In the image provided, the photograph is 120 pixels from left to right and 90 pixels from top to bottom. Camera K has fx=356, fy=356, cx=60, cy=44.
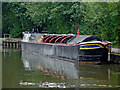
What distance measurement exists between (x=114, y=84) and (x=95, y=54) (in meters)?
8.76

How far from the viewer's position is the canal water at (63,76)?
2037cm

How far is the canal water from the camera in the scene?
2037 cm

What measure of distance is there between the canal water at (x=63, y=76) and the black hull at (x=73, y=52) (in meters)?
0.73

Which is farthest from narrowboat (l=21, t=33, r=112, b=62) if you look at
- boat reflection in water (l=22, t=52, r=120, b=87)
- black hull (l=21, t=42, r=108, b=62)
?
boat reflection in water (l=22, t=52, r=120, b=87)

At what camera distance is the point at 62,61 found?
3278 centimetres

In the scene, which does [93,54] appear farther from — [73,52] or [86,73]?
[86,73]

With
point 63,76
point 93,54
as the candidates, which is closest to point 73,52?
point 93,54

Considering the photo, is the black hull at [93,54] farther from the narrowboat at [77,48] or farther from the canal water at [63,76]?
the canal water at [63,76]

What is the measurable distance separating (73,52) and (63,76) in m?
7.23

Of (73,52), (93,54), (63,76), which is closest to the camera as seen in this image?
(63,76)

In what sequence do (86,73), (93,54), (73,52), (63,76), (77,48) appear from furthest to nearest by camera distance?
(73,52)
(77,48)
(93,54)
(86,73)
(63,76)

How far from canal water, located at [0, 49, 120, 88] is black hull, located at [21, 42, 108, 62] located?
73 centimetres

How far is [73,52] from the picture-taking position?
31.0m

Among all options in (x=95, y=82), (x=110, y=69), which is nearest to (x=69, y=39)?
(x=110, y=69)
